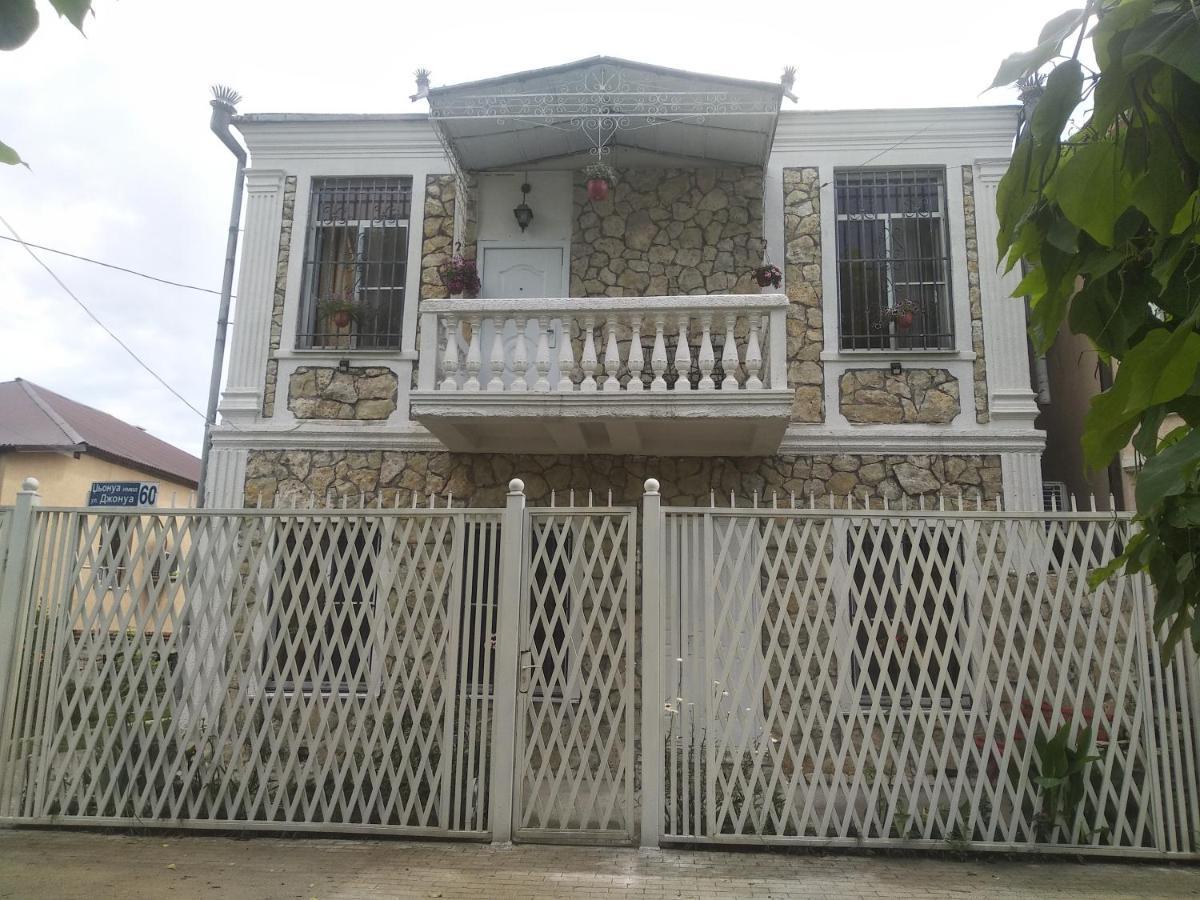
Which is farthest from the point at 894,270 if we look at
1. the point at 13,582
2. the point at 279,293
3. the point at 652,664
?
the point at 13,582

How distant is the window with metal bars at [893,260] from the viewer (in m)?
8.45

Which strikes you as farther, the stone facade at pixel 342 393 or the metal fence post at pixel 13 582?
the stone facade at pixel 342 393

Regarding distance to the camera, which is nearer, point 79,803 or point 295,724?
point 79,803

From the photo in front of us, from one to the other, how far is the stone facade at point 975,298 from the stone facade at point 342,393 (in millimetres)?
5967

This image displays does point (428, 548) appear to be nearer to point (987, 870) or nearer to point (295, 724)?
point (295, 724)

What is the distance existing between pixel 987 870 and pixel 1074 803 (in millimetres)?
679

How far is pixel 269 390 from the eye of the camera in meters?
8.66

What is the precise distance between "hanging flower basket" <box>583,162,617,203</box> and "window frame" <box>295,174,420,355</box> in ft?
6.92

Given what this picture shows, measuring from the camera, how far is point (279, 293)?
8.89m

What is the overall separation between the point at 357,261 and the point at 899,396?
5943mm

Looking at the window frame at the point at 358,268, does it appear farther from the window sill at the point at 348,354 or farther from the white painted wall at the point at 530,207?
the white painted wall at the point at 530,207

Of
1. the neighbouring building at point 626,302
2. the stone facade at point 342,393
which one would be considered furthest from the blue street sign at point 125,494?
the stone facade at point 342,393

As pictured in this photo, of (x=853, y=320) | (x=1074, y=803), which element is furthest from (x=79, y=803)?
(x=853, y=320)

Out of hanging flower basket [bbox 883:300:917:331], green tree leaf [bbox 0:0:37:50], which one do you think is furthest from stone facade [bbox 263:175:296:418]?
green tree leaf [bbox 0:0:37:50]
